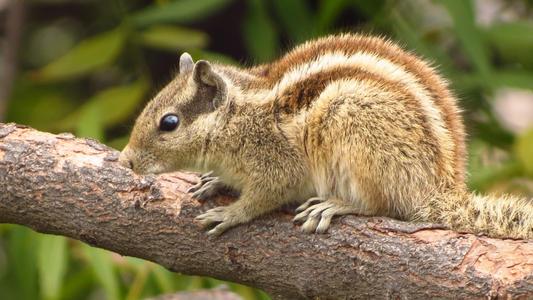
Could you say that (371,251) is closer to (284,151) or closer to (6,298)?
(284,151)

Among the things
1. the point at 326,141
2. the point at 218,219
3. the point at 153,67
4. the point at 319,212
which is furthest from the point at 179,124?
the point at 153,67

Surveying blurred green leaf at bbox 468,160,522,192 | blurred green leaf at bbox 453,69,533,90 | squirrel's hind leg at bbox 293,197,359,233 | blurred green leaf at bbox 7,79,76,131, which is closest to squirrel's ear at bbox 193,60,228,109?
squirrel's hind leg at bbox 293,197,359,233

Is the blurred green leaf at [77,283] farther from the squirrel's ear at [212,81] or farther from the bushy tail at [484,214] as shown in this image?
the bushy tail at [484,214]

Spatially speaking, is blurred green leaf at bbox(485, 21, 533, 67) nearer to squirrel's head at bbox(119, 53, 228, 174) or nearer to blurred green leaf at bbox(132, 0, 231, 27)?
blurred green leaf at bbox(132, 0, 231, 27)

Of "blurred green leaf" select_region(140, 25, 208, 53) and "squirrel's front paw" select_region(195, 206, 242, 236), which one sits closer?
"squirrel's front paw" select_region(195, 206, 242, 236)

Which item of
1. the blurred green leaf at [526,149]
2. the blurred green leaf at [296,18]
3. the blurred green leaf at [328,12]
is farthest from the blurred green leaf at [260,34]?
the blurred green leaf at [526,149]

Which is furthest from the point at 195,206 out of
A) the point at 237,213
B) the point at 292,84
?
the point at 292,84

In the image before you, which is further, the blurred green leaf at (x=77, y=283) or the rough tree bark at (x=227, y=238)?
the blurred green leaf at (x=77, y=283)

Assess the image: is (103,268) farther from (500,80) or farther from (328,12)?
(500,80)
